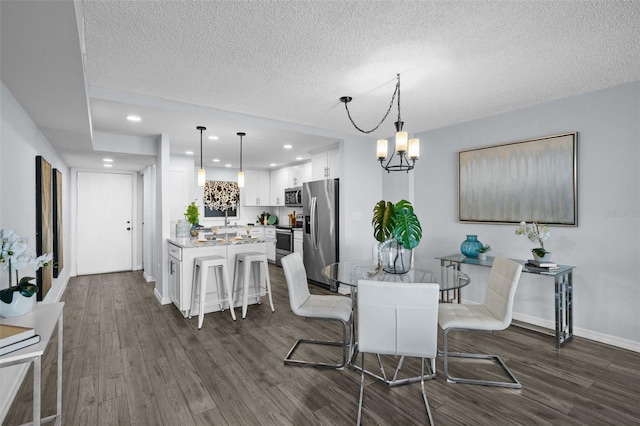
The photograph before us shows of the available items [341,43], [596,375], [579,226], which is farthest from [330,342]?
[579,226]

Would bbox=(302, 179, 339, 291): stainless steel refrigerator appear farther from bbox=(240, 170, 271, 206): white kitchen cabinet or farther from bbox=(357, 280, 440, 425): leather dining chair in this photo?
bbox=(357, 280, 440, 425): leather dining chair

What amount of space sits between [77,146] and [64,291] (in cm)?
246

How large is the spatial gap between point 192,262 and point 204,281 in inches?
20.2

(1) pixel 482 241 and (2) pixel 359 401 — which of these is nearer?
(2) pixel 359 401

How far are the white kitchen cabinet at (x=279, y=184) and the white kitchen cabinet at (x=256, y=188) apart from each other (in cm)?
16

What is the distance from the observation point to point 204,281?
11.5ft

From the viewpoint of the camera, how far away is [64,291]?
495cm

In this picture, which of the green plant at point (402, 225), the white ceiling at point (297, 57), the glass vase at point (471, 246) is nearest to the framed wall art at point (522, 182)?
the glass vase at point (471, 246)

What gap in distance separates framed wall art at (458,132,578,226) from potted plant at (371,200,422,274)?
171 centimetres

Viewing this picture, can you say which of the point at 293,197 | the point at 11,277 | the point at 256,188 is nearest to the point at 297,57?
the point at 11,277

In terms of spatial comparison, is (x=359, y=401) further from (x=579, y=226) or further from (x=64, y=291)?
(x=64, y=291)

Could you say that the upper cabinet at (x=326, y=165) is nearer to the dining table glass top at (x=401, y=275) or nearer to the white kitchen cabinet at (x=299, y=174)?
the white kitchen cabinet at (x=299, y=174)

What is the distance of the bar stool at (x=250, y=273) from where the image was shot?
3.84 m

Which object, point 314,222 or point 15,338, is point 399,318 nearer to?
point 15,338
